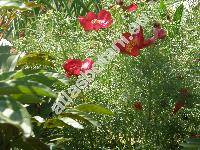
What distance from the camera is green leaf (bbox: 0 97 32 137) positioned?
3.68 ft

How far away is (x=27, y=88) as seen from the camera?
1283 millimetres

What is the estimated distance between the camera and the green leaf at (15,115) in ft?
3.68

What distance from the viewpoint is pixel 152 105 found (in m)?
1.84

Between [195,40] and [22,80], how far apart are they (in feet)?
3.82

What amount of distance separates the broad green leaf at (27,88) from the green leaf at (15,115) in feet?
0.14

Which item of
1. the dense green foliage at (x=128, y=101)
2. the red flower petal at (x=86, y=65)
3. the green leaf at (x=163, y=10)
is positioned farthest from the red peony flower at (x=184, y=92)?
the green leaf at (x=163, y=10)

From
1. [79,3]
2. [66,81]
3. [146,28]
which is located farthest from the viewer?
[79,3]

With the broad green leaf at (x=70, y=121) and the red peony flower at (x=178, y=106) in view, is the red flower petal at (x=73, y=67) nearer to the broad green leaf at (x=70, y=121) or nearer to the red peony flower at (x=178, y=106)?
the broad green leaf at (x=70, y=121)

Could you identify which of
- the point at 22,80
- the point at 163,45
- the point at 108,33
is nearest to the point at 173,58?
the point at 163,45

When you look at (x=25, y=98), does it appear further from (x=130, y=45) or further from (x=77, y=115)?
(x=130, y=45)

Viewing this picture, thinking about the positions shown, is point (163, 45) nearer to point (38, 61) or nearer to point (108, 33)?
point (108, 33)

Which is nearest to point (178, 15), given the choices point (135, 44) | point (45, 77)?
point (135, 44)

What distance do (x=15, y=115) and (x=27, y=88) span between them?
0.13 metres

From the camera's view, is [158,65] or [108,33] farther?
[108,33]
